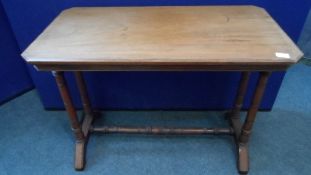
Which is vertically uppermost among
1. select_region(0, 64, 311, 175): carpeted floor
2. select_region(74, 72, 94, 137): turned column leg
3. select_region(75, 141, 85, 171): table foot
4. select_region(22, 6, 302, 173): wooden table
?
select_region(22, 6, 302, 173): wooden table

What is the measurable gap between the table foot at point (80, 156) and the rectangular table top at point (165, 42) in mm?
650

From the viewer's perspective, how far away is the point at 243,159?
1.45m

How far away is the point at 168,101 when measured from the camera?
6.04ft

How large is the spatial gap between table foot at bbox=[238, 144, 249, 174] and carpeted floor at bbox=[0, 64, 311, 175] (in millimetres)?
44

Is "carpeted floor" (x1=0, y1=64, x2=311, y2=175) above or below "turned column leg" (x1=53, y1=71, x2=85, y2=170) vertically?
below

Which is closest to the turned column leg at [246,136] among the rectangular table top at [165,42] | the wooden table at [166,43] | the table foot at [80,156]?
the wooden table at [166,43]

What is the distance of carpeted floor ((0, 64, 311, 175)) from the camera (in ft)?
4.84

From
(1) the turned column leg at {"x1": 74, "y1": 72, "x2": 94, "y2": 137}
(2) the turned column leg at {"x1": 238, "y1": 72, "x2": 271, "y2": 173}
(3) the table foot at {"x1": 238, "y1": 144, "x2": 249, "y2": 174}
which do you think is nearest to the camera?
(2) the turned column leg at {"x1": 238, "y1": 72, "x2": 271, "y2": 173}

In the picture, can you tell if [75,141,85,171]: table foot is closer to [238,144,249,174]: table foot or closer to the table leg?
the table leg

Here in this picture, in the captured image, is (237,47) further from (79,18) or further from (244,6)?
(79,18)

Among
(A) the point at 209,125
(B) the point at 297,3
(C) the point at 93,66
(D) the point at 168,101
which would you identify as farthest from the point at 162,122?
(B) the point at 297,3

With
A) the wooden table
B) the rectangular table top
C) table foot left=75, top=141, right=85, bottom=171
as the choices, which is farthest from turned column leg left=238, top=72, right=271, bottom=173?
table foot left=75, top=141, right=85, bottom=171

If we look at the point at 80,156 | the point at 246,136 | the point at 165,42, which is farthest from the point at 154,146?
the point at 165,42

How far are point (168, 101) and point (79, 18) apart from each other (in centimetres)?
86
